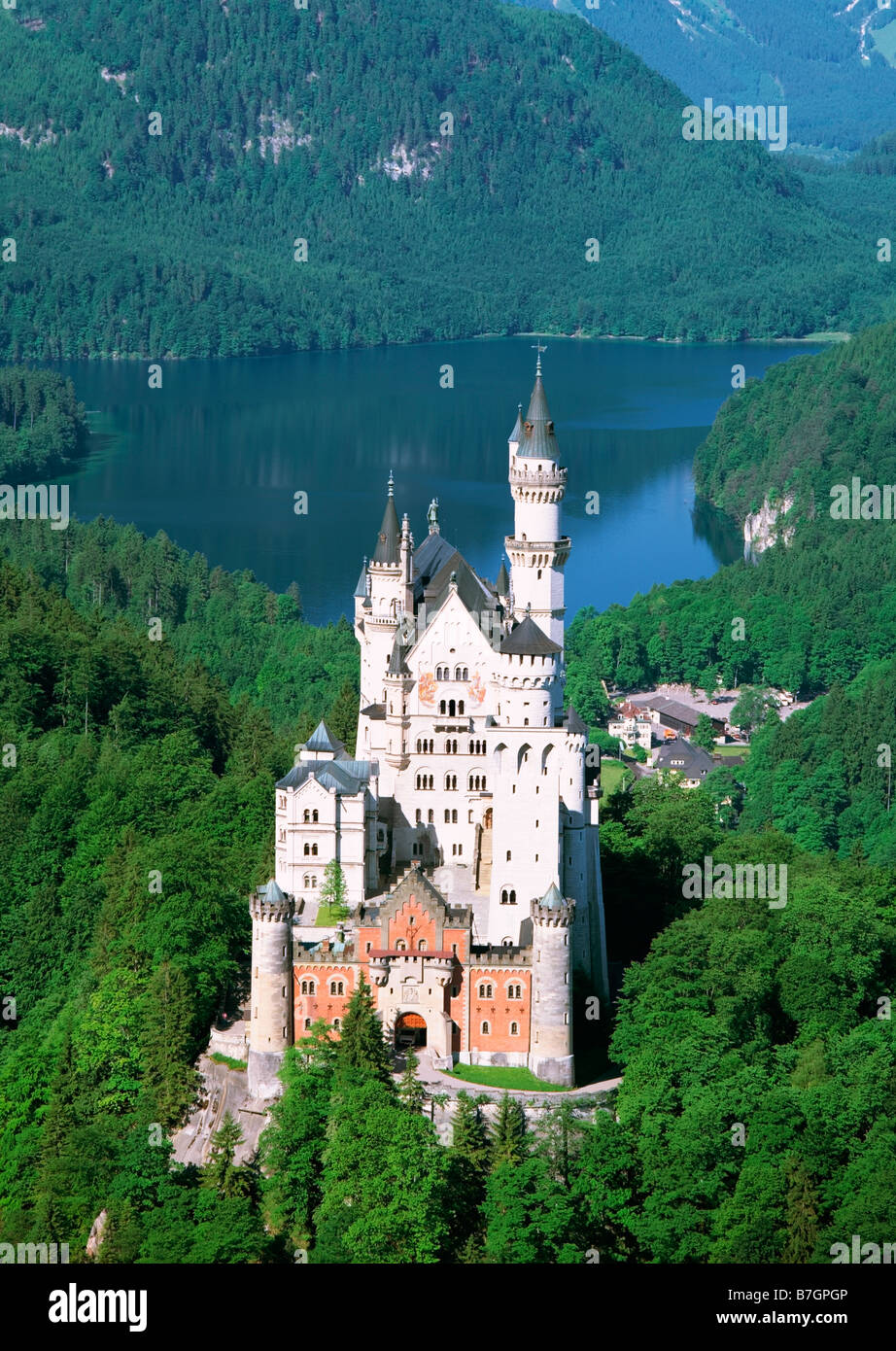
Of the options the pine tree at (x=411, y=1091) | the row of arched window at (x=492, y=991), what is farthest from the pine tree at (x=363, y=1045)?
the row of arched window at (x=492, y=991)

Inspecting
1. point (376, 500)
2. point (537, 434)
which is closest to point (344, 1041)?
point (537, 434)

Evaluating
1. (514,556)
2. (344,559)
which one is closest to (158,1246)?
(514,556)

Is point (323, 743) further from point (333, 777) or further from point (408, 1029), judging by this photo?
point (408, 1029)

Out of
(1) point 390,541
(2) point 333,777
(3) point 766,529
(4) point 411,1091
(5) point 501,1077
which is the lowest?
(4) point 411,1091

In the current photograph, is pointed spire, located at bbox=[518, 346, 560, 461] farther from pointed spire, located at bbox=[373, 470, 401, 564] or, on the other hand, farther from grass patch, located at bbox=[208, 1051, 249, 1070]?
grass patch, located at bbox=[208, 1051, 249, 1070]

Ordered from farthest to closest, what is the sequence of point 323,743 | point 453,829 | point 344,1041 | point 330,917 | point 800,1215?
point 453,829
point 323,743
point 330,917
point 344,1041
point 800,1215

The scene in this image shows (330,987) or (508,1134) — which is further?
(330,987)

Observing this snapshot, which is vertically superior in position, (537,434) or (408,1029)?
(537,434)
